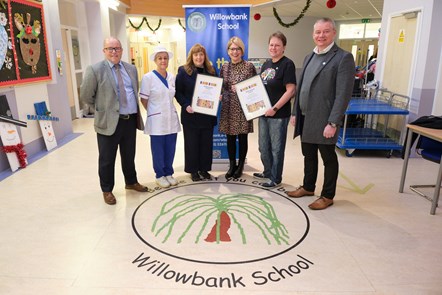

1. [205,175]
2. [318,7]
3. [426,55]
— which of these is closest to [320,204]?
[205,175]

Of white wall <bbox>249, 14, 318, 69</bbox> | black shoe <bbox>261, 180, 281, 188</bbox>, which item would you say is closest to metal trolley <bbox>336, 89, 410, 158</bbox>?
black shoe <bbox>261, 180, 281, 188</bbox>

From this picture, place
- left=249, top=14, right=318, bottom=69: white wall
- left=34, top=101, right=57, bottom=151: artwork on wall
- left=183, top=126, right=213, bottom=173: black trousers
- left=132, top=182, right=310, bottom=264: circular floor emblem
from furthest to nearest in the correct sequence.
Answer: left=249, top=14, right=318, bottom=69: white wall → left=34, top=101, right=57, bottom=151: artwork on wall → left=183, top=126, right=213, bottom=173: black trousers → left=132, top=182, right=310, bottom=264: circular floor emblem

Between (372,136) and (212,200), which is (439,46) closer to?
(372,136)

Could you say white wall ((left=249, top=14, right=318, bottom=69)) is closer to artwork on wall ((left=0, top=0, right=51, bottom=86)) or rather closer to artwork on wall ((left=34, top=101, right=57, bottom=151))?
artwork on wall ((left=0, top=0, right=51, bottom=86))

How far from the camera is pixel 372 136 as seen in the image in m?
5.43

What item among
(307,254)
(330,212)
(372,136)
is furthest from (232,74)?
(372,136)

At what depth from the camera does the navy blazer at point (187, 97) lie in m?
3.71

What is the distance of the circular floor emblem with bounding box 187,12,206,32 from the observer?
4.22 meters

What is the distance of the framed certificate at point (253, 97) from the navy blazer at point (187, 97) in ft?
1.44

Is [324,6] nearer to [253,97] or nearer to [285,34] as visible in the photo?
[285,34]

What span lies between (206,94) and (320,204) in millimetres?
1693

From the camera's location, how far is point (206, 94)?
12.1 feet

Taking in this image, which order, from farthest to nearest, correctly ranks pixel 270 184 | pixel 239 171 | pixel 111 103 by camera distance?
pixel 239 171 < pixel 270 184 < pixel 111 103

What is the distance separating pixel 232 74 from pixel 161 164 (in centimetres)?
133
